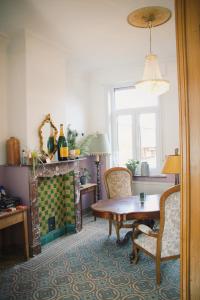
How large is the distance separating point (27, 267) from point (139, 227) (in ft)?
4.68

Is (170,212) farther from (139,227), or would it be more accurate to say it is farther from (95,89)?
(95,89)

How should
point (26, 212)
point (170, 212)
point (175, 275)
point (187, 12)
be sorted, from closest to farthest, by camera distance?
point (187, 12)
point (170, 212)
point (175, 275)
point (26, 212)

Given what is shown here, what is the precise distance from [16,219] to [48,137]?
1312mm

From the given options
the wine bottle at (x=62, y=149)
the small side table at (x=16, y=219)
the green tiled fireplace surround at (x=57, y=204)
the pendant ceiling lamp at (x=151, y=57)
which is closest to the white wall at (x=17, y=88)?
the wine bottle at (x=62, y=149)

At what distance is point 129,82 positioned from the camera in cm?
517

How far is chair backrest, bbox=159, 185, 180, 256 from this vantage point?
7.43 feet

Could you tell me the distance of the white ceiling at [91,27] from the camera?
2.78 metres

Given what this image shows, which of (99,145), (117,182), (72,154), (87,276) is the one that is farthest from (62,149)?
(87,276)

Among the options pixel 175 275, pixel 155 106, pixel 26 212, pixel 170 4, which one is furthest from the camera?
pixel 155 106

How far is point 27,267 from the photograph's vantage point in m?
2.93

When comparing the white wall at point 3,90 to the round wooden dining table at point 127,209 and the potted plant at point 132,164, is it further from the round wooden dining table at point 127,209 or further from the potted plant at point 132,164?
the potted plant at point 132,164

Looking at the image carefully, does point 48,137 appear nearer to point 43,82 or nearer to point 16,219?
point 43,82

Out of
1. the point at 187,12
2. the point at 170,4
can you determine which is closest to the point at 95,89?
the point at 170,4

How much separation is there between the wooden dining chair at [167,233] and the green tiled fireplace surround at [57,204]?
67.8 inches
